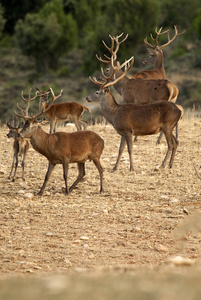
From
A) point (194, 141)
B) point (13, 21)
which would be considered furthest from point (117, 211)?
point (13, 21)

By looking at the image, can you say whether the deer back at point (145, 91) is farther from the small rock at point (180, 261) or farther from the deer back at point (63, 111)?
the small rock at point (180, 261)

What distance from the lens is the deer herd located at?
9.96 m

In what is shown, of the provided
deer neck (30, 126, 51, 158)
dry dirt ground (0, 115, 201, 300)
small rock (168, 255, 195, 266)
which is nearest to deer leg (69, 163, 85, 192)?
dry dirt ground (0, 115, 201, 300)

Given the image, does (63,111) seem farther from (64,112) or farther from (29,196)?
(29,196)

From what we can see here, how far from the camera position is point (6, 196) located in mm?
9742

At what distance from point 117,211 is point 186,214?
3.13ft

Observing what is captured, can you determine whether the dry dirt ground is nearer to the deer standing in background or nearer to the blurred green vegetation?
the deer standing in background

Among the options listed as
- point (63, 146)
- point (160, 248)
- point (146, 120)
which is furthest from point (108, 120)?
point (160, 248)

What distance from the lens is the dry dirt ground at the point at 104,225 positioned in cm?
630

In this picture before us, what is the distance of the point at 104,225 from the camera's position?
27.2 feet

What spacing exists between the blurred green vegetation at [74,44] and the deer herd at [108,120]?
32.4m

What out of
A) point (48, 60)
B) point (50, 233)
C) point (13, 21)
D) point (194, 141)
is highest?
point (13, 21)

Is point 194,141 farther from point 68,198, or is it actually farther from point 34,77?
point 34,77

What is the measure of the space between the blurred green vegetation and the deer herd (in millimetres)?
32399
